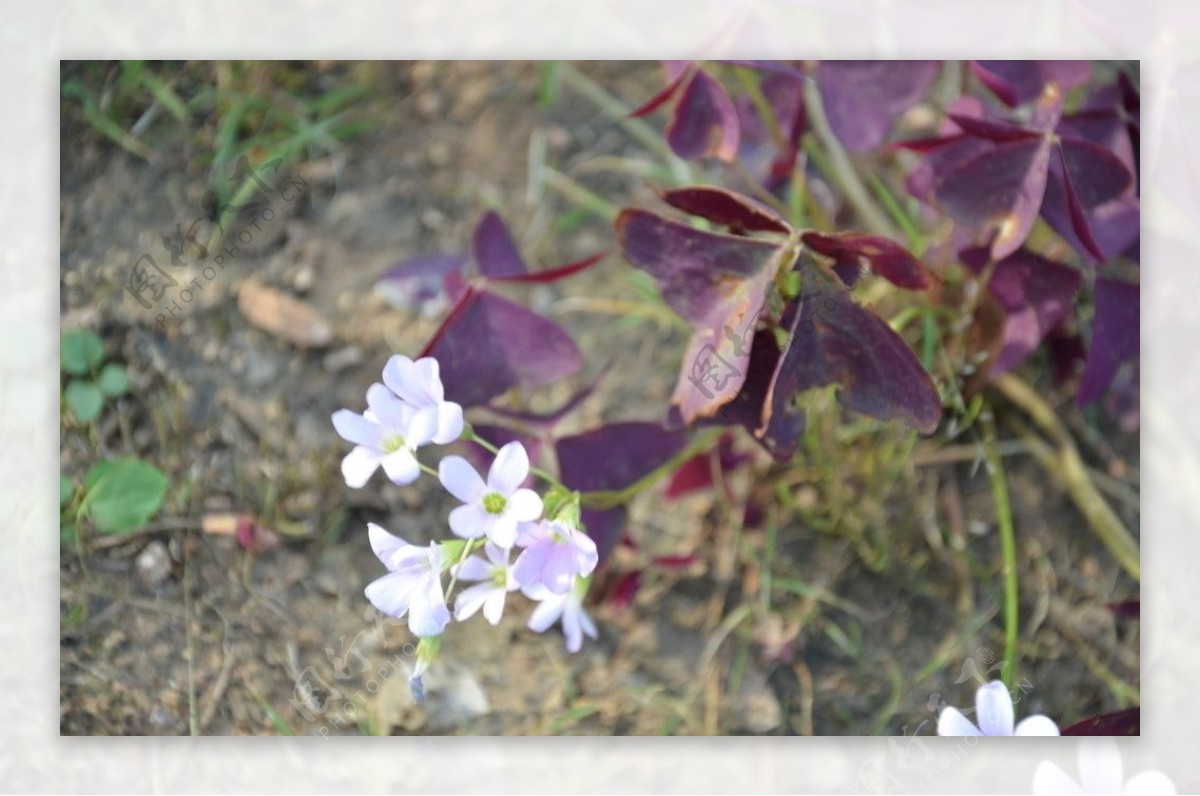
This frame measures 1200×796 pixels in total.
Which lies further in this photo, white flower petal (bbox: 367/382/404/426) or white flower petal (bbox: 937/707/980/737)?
white flower petal (bbox: 937/707/980/737)

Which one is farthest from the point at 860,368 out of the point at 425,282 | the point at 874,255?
the point at 425,282

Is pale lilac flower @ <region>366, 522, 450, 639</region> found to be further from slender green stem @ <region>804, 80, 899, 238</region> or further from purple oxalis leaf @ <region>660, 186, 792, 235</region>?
slender green stem @ <region>804, 80, 899, 238</region>

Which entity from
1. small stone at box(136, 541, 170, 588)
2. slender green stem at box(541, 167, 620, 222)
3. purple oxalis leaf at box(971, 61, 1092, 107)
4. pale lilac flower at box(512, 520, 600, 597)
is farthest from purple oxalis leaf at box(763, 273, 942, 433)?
small stone at box(136, 541, 170, 588)

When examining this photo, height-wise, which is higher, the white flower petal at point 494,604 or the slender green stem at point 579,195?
the slender green stem at point 579,195

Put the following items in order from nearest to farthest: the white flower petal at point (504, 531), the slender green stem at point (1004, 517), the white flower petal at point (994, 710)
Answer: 1. the white flower petal at point (504, 531)
2. the white flower petal at point (994, 710)
3. the slender green stem at point (1004, 517)

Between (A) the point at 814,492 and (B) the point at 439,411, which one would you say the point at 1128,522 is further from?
(B) the point at 439,411

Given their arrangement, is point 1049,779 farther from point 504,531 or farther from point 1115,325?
point 504,531

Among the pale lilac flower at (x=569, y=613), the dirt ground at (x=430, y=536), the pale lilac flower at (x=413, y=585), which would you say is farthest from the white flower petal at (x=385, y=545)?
the dirt ground at (x=430, y=536)

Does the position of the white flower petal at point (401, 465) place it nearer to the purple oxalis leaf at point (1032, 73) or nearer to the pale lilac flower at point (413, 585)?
the pale lilac flower at point (413, 585)
